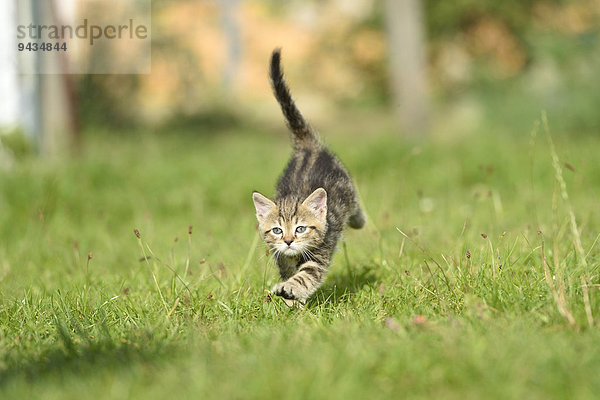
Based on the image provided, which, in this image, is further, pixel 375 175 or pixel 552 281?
pixel 375 175

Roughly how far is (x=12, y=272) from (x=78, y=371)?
2.54m

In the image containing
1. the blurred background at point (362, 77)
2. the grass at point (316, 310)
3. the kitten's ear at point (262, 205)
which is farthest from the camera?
the blurred background at point (362, 77)

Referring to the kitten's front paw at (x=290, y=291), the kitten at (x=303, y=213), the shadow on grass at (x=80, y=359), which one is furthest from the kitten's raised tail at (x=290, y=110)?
the shadow on grass at (x=80, y=359)

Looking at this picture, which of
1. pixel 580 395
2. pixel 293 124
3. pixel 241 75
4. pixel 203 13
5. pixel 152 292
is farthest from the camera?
pixel 241 75

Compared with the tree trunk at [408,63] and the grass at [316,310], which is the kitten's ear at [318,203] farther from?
the tree trunk at [408,63]

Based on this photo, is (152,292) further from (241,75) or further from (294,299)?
(241,75)

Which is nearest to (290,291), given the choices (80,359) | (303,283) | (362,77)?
(303,283)

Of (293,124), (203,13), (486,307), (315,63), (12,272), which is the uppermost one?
(203,13)

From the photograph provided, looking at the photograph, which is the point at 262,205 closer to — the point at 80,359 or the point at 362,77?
the point at 80,359

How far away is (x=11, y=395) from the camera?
2496 millimetres

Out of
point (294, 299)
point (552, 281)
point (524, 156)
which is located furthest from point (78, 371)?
point (524, 156)

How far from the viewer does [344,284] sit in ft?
13.8

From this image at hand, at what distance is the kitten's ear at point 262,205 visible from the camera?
4.04 meters

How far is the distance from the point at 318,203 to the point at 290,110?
3.23ft
